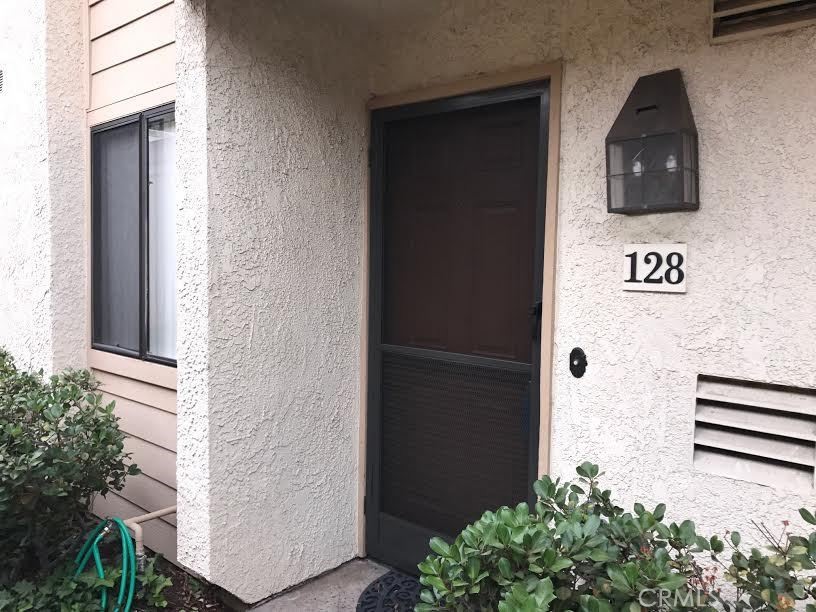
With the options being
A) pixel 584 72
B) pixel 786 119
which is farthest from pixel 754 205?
pixel 584 72

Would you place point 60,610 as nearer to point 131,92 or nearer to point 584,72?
point 131,92

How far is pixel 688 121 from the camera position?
6.96ft

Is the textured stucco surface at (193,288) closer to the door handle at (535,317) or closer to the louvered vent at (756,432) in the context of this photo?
the door handle at (535,317)

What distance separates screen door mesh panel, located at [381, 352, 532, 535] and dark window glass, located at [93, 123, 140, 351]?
2035 millimetres

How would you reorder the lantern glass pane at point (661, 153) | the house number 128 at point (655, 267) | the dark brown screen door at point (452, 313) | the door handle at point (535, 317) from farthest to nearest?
1. the dark brown screen door at point (452, 313)
2. the door handle at point (535, 317)
3. the house number 128 at point (655, 267)
4. the lantern glass pane at point (661, 153)

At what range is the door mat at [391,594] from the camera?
296cm

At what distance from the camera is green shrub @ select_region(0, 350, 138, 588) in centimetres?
298

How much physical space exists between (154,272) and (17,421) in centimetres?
124

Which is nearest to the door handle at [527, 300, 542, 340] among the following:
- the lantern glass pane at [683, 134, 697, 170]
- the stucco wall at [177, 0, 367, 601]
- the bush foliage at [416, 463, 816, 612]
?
the lantern glass pane at [683, 134, 697, 170]

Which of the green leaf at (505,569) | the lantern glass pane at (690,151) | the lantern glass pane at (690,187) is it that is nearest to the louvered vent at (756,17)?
the lantern glass pane at (690,151)

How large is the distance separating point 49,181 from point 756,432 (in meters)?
4.49

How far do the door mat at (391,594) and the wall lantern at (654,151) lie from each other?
82.8 inches

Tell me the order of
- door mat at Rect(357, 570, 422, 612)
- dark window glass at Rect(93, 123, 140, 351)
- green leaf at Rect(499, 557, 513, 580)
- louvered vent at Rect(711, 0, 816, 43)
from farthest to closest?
dark window glass at Rect(93, 123, 140, 351), door mat at Rect(357, 570, 422, 612), louvered vent at Rect(711, 0, 816, 43), green leaf at Rect(499, 557, 513, 580)

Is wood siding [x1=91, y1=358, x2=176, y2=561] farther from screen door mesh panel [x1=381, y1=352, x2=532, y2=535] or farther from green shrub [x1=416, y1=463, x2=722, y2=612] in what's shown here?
green shrub [x1=416, y1=463, x2=722, y2=612]
